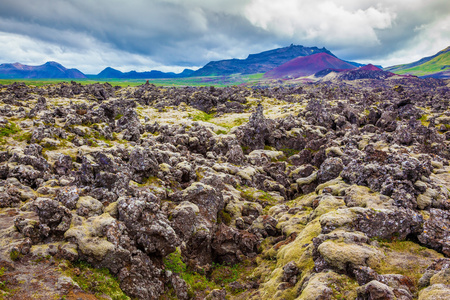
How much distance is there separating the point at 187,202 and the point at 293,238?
15397 millimetres

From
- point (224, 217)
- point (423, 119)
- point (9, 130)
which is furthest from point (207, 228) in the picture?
point (423, 119)

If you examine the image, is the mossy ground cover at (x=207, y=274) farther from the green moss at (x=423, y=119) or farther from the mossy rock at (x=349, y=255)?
the green moss at (x=423, y=119)

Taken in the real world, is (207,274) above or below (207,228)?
below

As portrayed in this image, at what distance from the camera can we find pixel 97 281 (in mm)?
19750

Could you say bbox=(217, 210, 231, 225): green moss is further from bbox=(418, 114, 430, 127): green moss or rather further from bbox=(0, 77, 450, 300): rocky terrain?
bbox=(418, 114, 430, 127): green moss

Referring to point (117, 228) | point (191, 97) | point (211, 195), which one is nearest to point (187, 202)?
point (211, 195)

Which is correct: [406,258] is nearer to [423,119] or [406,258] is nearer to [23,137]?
[23,137]

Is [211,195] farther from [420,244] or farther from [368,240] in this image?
[420,244]

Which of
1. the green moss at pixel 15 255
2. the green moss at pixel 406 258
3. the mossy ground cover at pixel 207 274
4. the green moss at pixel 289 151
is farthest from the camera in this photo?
the green moss at pixel 289 151

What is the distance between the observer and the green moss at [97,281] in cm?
1905

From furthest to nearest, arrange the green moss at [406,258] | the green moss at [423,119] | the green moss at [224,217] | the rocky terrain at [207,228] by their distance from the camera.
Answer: the green moss at [423,119], the green moss at [224,217], the rocky terrain at [207,228], the green moss at [406,258]

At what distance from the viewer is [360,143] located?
7238 cm

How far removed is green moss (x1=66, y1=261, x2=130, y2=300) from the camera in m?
19.0

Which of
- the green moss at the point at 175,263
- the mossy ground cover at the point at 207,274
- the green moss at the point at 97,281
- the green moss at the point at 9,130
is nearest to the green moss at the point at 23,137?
the green moss at the point at 9,130
